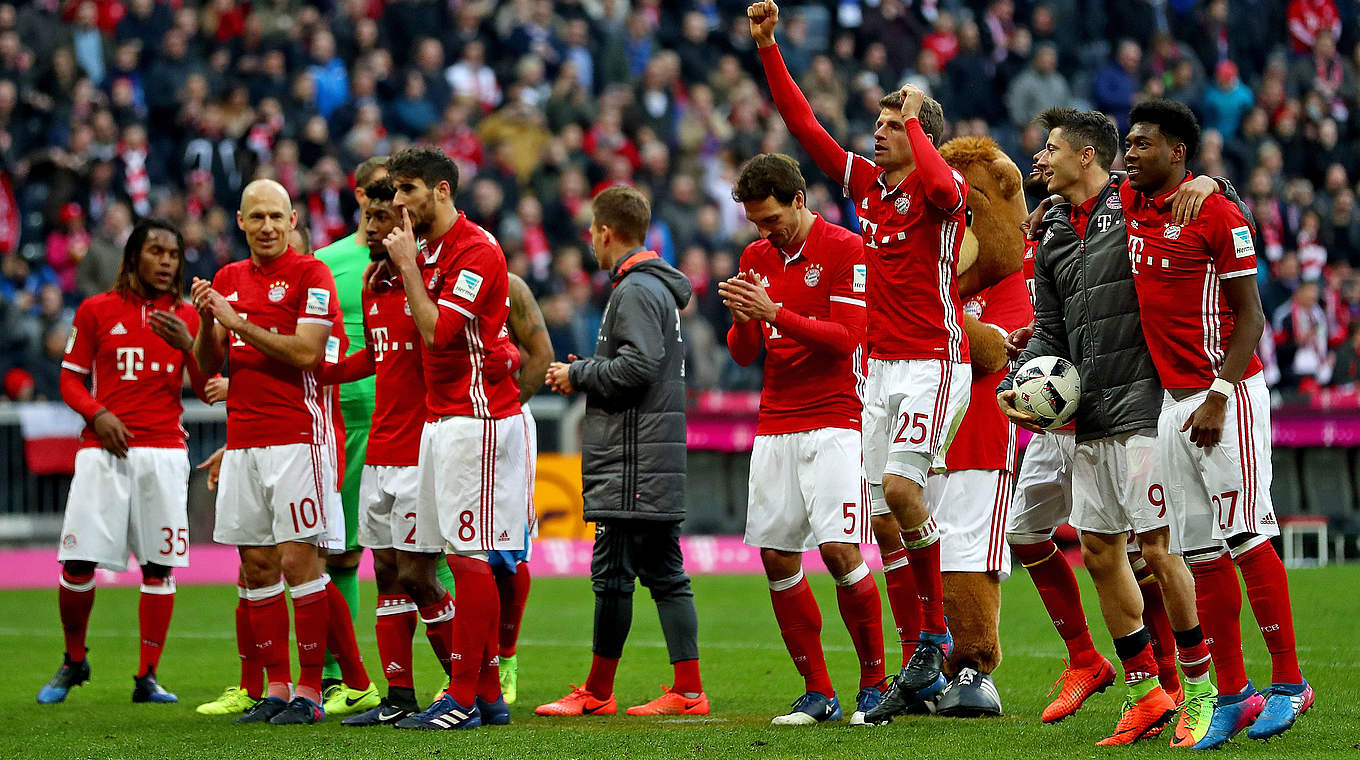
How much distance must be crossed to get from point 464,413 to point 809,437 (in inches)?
59.7

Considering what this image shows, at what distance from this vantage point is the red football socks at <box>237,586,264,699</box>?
8117 mm

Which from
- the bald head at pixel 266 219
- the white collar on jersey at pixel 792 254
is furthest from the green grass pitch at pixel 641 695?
the bald head at pixel 266 219

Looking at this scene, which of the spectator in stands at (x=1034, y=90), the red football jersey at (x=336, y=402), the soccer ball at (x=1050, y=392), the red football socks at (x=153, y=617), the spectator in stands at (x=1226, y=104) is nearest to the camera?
the soccer ball at (x=1050, y=392)

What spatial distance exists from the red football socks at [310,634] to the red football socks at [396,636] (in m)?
0.27

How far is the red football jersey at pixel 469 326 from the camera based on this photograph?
7184 millimetres

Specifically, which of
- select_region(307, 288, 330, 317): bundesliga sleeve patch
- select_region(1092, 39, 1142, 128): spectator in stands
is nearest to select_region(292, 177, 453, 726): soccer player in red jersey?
select_region(307, 288, 330, 317): bundesliga sleeve patch

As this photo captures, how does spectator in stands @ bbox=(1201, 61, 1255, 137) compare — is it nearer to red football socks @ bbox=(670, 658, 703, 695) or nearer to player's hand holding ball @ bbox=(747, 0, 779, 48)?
player's hand holding ball @ bbox=(747, 0, 779, 48)

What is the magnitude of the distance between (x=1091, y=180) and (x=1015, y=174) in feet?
2.48

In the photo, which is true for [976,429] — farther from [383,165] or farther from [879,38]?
[879,38]

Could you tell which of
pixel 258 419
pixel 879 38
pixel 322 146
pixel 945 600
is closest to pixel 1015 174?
pixel 945 600

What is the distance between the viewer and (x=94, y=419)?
8.91 m

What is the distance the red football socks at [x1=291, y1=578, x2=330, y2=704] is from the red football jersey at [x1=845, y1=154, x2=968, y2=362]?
2.81 m

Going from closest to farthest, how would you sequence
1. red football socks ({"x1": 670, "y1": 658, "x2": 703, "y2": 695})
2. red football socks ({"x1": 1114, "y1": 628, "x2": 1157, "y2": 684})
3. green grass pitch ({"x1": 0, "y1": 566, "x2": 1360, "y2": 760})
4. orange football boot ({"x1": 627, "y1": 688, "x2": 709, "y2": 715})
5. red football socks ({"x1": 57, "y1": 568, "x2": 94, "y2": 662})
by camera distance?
green grass pitch ({"x1": 0, "y1": 566, "x2": 1360, "y2": 760})
red football socks ({"x1": 1114, "y1": 628, "x2": 1157, "y2": 684})
orange football boot ({"x1": 627, "y1": 688, "x2": 709, "y2": 715})
red football socks ({"x1": 670, "y1": 658, "x2": 703, "y2": 695})
red football socks ({"x1": 57, "y1": 568, "x2": 94, "y2": 662})

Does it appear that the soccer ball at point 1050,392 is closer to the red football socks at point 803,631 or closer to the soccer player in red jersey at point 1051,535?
the soccer player in red jersey at point 1051,535
